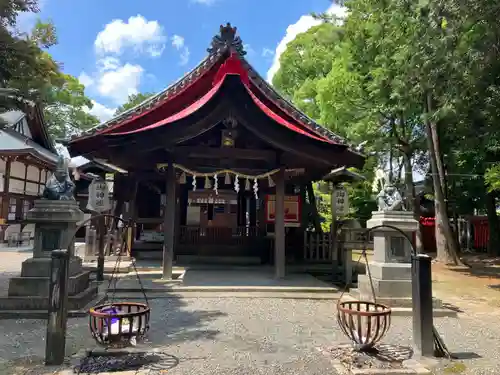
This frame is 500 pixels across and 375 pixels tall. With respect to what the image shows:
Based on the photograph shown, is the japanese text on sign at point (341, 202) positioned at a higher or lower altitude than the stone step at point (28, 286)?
higher

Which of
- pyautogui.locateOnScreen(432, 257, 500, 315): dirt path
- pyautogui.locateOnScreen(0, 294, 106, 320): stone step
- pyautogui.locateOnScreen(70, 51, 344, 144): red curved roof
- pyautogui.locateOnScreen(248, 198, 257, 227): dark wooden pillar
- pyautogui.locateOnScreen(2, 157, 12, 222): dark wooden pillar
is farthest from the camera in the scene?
pyautogui.locateOnScreen(2, 157, 12, 222): dark wooden pillar

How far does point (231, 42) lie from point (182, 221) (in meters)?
6.86

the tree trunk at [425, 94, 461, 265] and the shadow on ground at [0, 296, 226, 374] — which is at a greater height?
the tree trunk at [425, 94, 461, 265]

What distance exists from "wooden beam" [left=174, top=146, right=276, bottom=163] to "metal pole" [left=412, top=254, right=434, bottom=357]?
5852 millimetres

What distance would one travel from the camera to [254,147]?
A: 1116 centimetres

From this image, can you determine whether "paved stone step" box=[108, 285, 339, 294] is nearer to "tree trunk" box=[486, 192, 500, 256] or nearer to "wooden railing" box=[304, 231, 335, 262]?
"wooden railing" box=[304, 231, 335, 262]

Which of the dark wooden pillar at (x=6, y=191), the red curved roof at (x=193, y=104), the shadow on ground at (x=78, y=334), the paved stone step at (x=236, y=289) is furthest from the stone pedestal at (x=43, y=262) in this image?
the dark wooden pillar at (x=6, y=191)

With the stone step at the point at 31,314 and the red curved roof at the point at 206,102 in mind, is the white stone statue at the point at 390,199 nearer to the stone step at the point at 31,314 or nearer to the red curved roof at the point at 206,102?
the red curved roof at the point at 206,102

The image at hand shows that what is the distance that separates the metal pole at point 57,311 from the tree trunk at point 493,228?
77.1ft

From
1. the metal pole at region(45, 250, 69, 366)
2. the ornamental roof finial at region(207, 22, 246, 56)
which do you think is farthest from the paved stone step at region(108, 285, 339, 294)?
the ornamental roof finial at region(207, 22, 246, 56)

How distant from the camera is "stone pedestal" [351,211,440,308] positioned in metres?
8.08

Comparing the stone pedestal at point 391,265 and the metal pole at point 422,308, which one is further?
the stone pedestal at point 391,265

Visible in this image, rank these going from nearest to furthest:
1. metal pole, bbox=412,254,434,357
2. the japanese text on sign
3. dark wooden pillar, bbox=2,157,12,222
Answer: metal pole, bbox=412,254,434,357 < the japanese text on sign < dark wooden pillar, bbox=2,157,12,222

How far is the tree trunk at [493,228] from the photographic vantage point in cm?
2216
